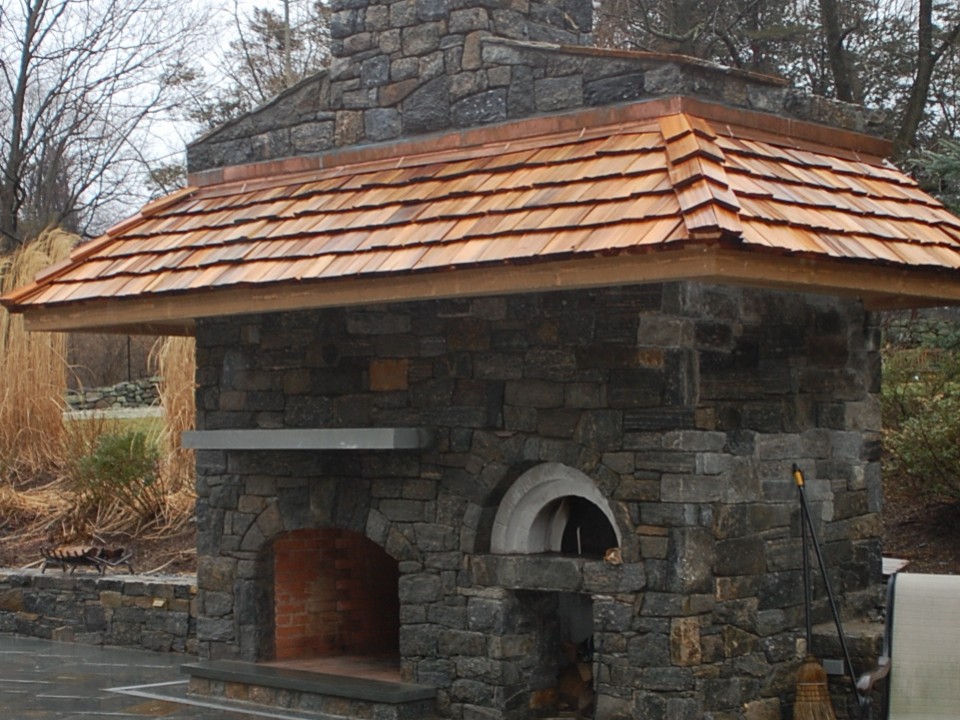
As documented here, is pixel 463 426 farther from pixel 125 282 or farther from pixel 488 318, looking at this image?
pixel 125 282

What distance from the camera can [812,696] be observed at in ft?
24.6

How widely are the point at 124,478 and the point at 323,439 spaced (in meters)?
5.90

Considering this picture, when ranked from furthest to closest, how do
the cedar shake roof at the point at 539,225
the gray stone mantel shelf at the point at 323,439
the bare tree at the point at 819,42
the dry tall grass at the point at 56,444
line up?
the bare tree at the point at 819,42 < the dry tall grass at the point at 56,444 < the gray stone mantel shelf at the point at 323,439 < the cedar shake roof at the point at 539,225

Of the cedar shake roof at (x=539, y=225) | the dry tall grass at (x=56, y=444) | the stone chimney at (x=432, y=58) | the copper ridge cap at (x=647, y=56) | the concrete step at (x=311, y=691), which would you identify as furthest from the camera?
the dry tall grass at (x=56, y=444)

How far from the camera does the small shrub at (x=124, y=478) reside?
1363 centimetres

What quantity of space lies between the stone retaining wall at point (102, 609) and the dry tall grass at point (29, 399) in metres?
2.67

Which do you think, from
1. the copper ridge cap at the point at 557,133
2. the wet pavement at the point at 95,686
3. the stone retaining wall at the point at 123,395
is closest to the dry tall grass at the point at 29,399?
the wet pavement at the point at 95,686

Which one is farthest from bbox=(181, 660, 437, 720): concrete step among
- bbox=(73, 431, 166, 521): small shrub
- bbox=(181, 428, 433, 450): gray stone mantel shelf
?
bbox=(73, 431, 166, 521): small shrub

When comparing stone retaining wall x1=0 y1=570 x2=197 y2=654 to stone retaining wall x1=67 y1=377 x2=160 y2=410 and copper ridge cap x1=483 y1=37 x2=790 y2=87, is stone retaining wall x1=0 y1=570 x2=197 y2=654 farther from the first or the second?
stone retaining wall x1=67 y1=377 x2=160 y2=410

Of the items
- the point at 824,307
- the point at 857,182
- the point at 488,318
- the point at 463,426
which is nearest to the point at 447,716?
the point at 463,426

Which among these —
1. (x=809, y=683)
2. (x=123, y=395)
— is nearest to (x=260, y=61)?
(x=123, y=395)

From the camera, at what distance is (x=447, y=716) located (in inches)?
324

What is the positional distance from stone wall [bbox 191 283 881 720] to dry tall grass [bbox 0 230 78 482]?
6.28 metres

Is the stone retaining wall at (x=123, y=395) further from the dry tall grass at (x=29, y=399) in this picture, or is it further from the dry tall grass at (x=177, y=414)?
the dry tall grass at (x=177, y=414)
